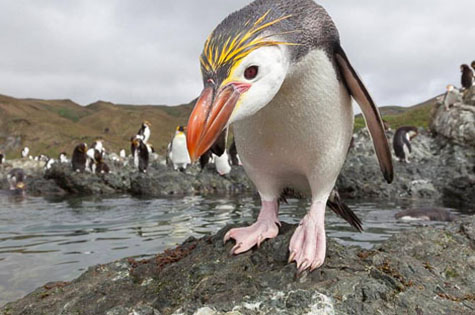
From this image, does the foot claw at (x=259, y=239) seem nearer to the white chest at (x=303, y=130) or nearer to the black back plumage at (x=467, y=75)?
the white chest at (x=303, y=130)

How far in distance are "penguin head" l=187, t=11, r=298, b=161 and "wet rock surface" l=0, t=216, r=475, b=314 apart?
34.7 inches

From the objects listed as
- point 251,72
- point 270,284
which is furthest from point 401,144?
point 251,72

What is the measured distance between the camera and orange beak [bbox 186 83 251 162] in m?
1.54

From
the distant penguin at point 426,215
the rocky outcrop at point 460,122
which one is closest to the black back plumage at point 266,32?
the distant penguin at point 426,215

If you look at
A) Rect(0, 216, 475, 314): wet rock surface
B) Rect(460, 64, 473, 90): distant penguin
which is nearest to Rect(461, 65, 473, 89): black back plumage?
Rect(460, 64, 473, 90): distant penguin

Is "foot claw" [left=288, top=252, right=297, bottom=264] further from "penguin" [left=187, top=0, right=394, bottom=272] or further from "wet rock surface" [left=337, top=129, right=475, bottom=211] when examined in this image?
"wet rock surface" [left=337, top=129, right=475, bottom=211]

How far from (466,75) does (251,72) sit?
21624mm

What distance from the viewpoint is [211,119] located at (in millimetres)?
1547

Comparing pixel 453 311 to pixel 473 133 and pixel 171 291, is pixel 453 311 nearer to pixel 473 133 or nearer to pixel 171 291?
pixel 171 291

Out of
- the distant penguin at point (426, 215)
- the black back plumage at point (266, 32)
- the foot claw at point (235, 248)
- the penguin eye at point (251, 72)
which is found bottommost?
the distant penguin at point (426, 215)

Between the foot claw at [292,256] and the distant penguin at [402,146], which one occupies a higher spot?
the distant penguin at [402,146]

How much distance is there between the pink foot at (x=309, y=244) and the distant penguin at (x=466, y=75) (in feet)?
68.0

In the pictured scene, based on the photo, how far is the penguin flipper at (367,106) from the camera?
237 cm

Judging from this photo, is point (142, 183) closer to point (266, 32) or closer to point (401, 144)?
point (401, 144)
